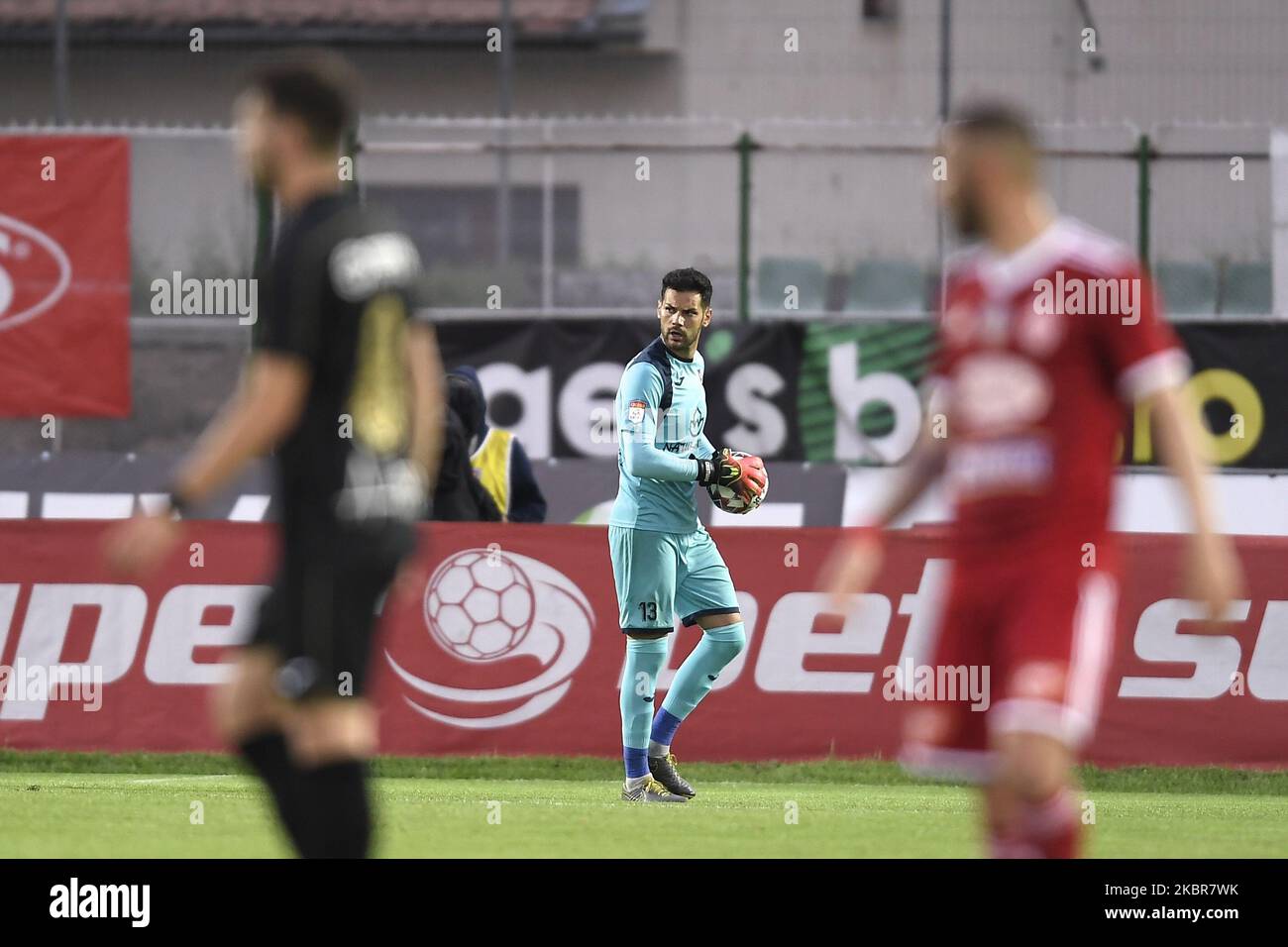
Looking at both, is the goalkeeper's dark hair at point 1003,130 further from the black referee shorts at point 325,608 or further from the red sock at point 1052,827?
the black referee shorts at point 325,608

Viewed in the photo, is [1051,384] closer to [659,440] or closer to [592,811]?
[592,811]

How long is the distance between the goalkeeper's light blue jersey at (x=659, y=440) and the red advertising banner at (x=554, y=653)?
7.44 ft

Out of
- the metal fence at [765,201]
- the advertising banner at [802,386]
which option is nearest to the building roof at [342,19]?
the metal fence at [765,201]

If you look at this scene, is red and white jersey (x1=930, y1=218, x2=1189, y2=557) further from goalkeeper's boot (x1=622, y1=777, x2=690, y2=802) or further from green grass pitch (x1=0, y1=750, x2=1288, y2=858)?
goalkeeper's boot (x1=622, y1=777, x2=690, y2=802)

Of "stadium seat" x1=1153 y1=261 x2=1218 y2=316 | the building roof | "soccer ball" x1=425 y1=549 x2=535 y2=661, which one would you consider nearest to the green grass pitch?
"soccer ball" x1=425 y1=549 x2=535 y2=661

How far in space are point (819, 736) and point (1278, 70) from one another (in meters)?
12.7

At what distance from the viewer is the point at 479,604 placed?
13.1 meters

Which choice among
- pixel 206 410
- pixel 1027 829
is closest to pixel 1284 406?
pixel 206 410

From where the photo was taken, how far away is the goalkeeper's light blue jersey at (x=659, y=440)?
10.6 m

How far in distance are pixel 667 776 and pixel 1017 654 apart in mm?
5465

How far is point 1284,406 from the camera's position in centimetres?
1673

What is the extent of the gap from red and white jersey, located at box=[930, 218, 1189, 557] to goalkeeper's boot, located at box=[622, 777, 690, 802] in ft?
17.2

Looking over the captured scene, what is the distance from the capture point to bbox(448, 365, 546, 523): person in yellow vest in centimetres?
1416
